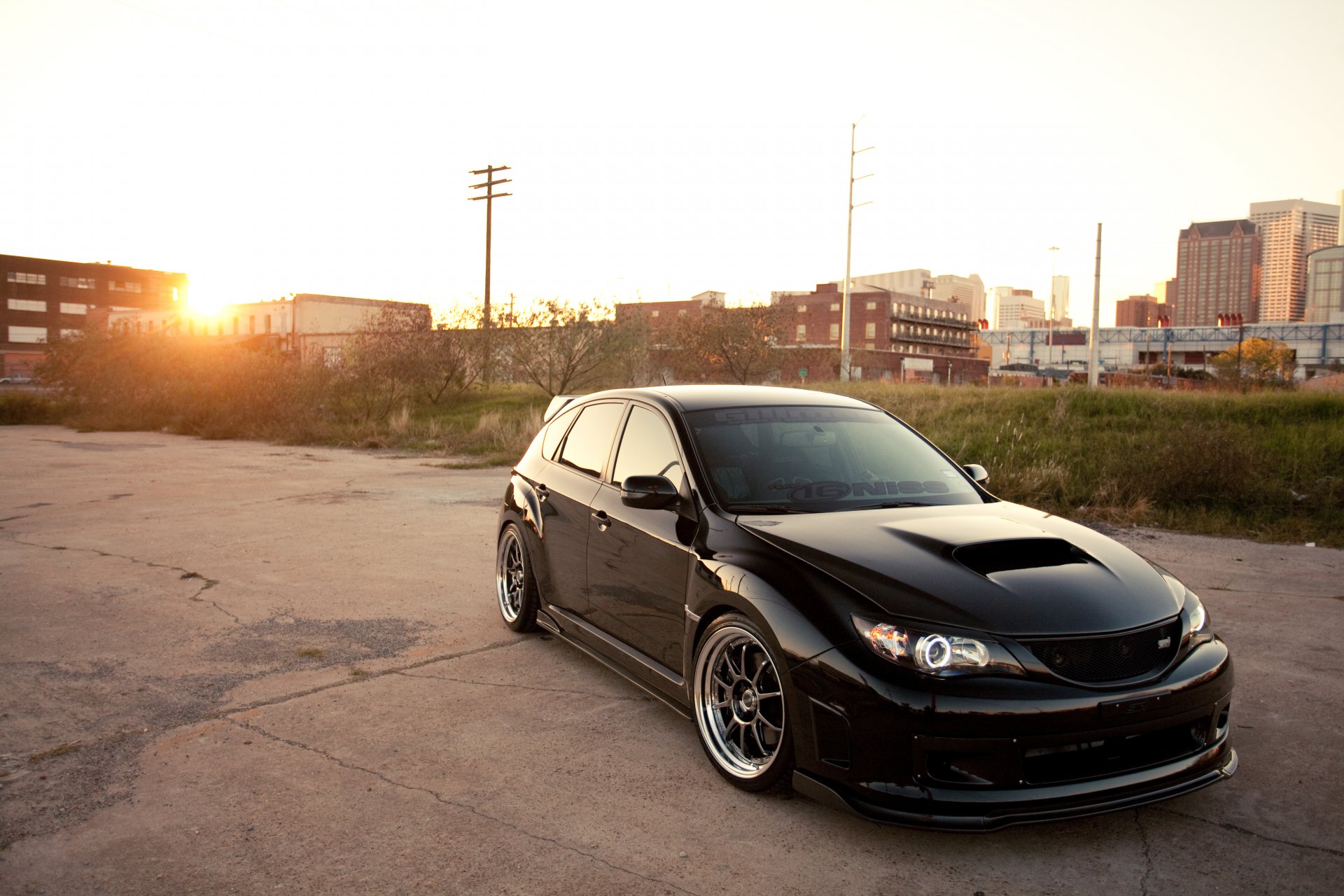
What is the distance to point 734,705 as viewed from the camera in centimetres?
375

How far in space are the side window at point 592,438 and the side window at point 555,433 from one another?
0.36 ft

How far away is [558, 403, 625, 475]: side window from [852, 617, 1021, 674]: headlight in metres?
2.30

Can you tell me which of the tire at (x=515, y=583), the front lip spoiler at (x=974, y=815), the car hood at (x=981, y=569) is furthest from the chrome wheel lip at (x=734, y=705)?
the tire at (x=515, y=583)

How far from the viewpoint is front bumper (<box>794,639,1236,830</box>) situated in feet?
9.84

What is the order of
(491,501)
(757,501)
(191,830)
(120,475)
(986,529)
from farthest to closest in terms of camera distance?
(120,475) < (491,501) < (757,501) < (986,529) < (191,830)

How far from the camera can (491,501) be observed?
12.1m

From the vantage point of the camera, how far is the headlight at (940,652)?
3.07 metres

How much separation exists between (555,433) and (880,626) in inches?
125

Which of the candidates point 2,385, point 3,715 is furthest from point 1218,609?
point 2,385

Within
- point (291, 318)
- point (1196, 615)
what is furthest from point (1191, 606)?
point (291, 318)

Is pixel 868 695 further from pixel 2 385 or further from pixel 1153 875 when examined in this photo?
pixel 2 385

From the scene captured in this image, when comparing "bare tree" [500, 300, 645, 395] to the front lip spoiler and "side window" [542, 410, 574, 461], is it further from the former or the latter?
the front lip spoiler

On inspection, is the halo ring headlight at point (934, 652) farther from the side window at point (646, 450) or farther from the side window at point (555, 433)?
the side window at point (555, 433)

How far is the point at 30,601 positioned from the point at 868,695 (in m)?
6.26
